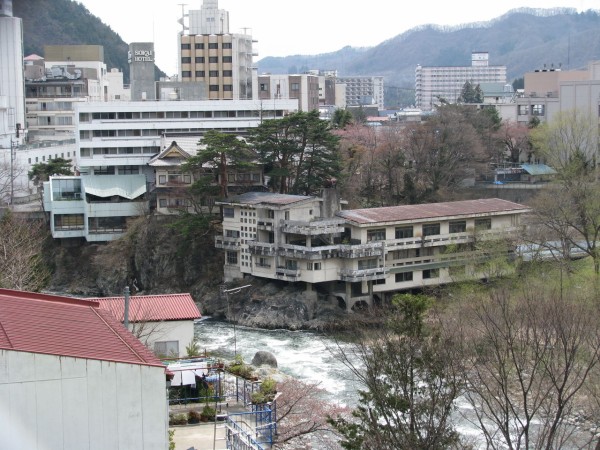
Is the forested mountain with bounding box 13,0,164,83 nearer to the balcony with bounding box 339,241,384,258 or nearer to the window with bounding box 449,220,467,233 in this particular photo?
the window with bounding box 449,220,467,233

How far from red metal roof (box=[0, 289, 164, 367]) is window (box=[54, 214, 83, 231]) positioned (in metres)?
26.9

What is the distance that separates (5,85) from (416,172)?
2535 centimetres

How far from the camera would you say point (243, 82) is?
58719 mm

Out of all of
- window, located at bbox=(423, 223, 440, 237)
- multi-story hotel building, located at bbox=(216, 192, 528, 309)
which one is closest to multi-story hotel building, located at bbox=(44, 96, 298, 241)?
multi-story hotel building, located at bbox=(216, 192, 528, 309)

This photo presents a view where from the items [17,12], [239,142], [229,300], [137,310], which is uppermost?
[17,12]

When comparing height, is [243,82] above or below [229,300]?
above

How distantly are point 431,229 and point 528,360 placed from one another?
16.1 meters

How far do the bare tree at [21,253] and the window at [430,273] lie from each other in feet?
39.4

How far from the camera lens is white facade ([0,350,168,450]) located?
1164 cm

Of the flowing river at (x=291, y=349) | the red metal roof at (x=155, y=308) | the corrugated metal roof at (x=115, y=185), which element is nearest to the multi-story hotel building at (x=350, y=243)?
the flowing river at (x=291, y=349)

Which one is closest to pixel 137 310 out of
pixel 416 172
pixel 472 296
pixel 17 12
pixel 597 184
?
pixel 472 296

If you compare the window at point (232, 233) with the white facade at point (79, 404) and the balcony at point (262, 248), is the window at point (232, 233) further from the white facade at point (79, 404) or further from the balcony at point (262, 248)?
the white facade at point (79, 404)

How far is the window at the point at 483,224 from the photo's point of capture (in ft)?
119

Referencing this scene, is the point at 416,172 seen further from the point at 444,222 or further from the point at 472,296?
the point at 472,296
